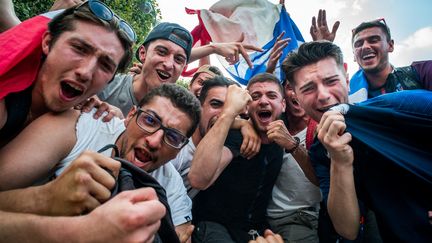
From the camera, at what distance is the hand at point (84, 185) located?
102 centimetres

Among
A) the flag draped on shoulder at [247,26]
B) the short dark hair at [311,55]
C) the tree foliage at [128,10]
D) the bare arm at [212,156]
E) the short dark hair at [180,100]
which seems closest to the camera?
the short dark hair at [180,100]

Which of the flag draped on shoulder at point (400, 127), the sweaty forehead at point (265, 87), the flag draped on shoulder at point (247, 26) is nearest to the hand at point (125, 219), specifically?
the flag draped on shoulder at point (400, 127)

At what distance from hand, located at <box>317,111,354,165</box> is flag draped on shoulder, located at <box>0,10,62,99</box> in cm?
186

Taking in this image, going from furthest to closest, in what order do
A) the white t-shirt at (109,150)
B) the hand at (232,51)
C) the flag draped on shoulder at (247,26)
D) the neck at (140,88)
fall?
the flag draped on shoulder at (247,26)
the hand at (232,51)
the neck at (140,88)
the white t-shirt at (109,150)

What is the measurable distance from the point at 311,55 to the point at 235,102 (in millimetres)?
907

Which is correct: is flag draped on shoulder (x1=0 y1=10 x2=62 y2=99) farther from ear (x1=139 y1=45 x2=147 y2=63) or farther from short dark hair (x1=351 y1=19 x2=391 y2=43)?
short dark hair (x1=351 y1=19 x2=391 y2=43)

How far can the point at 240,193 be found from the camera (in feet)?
9.14

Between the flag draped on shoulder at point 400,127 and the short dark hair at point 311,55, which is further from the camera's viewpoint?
the short dark hair at point 311,55

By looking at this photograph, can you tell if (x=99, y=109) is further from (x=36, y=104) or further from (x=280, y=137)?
(x=280, y=137)

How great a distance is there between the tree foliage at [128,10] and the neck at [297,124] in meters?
6.43

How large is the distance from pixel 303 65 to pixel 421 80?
5.18ft

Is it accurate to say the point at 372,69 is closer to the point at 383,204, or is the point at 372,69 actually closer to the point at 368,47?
the point at 368,47

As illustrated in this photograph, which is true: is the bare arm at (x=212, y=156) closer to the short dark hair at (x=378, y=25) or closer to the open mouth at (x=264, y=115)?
the open mouth at (x=264, y=115)

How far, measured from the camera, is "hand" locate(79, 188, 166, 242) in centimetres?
88
